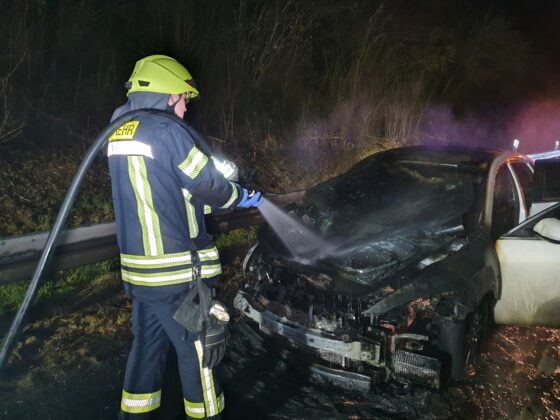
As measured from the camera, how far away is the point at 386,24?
12977 mm

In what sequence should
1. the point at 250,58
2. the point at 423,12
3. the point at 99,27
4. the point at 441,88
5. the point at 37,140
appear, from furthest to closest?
the point at 441,88 < the point at 423,12 < the point at 250,58 < the point at 99,27 < the point at 37,140

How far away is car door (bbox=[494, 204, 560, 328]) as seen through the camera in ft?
12.6

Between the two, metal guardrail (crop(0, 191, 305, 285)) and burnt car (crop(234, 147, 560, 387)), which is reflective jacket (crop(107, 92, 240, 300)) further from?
metal guardrail (crop(0, 191, 305, 285))

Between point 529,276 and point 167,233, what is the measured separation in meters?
2.89

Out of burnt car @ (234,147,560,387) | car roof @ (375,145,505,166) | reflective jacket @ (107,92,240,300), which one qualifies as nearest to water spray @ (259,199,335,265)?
burnt car @ (234,147,560,387)

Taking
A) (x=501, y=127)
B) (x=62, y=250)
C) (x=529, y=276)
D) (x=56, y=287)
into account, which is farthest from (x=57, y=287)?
(x=501, y=127)

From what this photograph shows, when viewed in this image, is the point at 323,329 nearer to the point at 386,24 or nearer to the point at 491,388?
the point at 491,388

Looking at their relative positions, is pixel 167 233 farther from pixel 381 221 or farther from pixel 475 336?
pixel 475 336

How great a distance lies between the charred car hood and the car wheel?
498 millimetres

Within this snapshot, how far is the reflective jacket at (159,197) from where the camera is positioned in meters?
2.36

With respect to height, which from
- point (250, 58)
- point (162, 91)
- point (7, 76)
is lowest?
point (162, 91)

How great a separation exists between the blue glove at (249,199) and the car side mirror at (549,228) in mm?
2349

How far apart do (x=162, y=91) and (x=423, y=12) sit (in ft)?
52.1

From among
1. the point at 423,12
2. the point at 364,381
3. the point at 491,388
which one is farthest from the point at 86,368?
the point at 423,12
